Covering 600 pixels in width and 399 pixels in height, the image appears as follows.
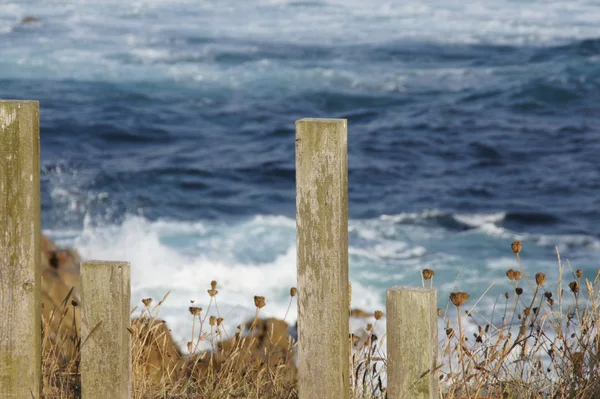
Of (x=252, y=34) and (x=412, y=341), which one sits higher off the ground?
(x=252, y=34)

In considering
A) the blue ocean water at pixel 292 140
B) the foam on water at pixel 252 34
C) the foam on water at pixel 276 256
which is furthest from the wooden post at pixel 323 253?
the foam on water at pixel 252 34

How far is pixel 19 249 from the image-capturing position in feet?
8.15

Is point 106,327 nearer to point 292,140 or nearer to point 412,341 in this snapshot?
point 412,341

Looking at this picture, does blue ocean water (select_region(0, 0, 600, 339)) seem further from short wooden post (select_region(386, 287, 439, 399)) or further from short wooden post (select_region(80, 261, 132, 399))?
short wooden post (select_region(80, 261, 132, 399))

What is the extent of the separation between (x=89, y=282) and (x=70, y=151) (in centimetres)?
1081

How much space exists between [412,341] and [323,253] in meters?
0.34

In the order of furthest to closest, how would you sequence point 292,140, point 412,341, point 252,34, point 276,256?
point 252,34, point 292,140, point 276,256, point 412,341

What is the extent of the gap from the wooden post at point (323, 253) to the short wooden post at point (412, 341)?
0.13 metres

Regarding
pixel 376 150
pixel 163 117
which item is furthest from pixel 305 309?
pixel 163 117

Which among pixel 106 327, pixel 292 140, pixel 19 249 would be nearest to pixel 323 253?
pixel 106 327

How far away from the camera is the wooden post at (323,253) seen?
7.67ft

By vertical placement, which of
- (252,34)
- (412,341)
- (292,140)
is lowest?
(412,341)

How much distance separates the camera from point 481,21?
24.5 meters

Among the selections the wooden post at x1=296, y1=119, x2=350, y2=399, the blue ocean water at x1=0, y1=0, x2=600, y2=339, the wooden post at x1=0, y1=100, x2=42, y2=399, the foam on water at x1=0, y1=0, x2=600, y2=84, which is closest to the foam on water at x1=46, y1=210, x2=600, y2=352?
the blue ocean water at x1=0, y1=0, x2=600, y2=339
